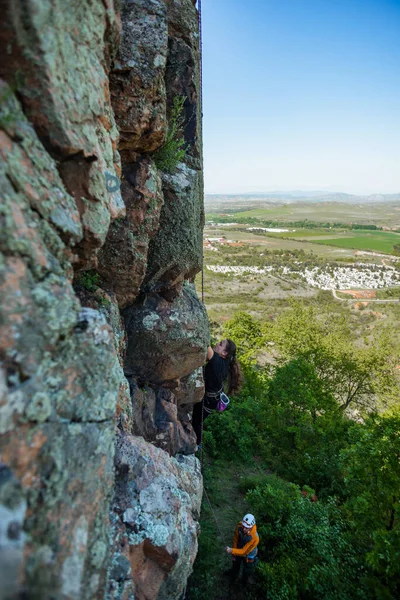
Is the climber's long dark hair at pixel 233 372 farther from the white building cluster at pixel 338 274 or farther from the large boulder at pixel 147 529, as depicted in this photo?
the white building cluster at pixel 338 274

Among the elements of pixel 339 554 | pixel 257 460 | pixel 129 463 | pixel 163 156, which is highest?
pixel 163 156

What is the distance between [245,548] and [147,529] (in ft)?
14.0

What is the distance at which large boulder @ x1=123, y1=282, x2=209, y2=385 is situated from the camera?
300 inches

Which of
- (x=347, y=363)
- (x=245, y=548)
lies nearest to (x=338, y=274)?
(x=347, y=363)

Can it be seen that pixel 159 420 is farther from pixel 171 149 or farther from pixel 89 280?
pixel 171 149

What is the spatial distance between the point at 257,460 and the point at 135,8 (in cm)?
1541

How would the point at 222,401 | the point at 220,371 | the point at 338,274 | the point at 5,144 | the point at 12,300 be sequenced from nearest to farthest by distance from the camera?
the point at 12,300, the point at 5,144, the point at 220,371, the point at 222,401, the point at 338,274

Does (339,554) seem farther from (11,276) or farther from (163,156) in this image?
(163,156)

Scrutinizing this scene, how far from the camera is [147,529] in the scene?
4.60 m

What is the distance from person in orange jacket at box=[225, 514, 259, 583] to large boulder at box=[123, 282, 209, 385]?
3.54 metres

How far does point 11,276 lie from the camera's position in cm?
270

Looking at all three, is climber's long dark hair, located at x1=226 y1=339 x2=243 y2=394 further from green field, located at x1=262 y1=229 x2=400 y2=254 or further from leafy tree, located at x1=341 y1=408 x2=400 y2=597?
green field, located at x1=262 y1=229 x2=400 y2=254

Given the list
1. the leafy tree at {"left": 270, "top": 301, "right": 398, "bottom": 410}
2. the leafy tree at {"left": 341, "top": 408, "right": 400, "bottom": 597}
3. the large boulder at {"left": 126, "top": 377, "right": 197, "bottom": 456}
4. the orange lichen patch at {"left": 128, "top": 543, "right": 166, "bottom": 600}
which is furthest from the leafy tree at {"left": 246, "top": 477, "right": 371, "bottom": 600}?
the leafy tree at {"left": 270, "top": 301, "right": 398, "bottom": 410}

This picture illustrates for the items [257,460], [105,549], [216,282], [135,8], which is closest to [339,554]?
[105,549]
